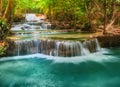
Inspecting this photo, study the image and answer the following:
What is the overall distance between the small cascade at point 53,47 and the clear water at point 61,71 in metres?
0.40

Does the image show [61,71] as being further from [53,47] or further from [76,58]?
[53,47]

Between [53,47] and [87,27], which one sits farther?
[87,27]

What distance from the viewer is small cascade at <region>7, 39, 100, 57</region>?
42.1ft

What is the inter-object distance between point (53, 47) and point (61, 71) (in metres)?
2.74

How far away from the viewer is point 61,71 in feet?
34.7

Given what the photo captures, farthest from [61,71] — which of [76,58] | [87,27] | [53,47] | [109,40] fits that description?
[87,27]

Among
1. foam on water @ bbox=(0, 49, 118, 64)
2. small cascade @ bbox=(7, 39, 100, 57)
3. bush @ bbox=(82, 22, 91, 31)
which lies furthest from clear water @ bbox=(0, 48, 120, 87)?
A: bush @ bbox=(82, 22, 91, 31)

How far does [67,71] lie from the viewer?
1055 centimetres

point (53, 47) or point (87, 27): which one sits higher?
point (87, 27)

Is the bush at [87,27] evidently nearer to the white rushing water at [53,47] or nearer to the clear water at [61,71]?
the white rushing water at [53,47]

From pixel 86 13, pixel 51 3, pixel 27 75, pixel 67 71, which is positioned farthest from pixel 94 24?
pixel 27 75

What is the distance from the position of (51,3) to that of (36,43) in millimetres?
8309

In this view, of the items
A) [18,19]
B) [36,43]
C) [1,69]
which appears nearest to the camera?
[1,69]

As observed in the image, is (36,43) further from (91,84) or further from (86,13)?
(86,13)
